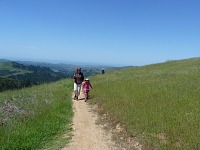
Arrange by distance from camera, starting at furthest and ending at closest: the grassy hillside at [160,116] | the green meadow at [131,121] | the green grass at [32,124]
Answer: the green grass at [32,124], the green meadow at [131,121], the grassy hillside at [160,116]

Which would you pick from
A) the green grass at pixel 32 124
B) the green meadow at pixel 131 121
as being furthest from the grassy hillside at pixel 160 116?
the green grass at pixel 32 124

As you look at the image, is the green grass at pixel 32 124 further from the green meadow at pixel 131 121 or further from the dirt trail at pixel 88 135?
the dirt trail at pixel 88 135

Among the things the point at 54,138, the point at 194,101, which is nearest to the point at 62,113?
the point at 54,138

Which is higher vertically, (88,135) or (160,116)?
(160,116)

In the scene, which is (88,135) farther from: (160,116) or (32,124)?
(160,116)

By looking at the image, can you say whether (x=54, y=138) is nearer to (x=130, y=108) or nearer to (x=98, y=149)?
(x=98, y=149)

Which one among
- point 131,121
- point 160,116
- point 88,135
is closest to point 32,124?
point 88,135

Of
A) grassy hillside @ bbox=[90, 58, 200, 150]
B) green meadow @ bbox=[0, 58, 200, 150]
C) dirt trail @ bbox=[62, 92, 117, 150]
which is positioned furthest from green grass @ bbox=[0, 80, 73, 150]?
grassy hillside @ bbox=[90, 58, 200, 150]

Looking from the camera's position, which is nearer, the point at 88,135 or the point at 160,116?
the point at 88,135

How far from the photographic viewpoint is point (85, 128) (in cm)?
1321

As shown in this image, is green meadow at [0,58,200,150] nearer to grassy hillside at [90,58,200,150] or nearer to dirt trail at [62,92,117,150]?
grassy hillside at [90,58,200,150]

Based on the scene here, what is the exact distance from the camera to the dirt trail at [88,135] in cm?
1056

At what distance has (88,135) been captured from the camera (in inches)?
471

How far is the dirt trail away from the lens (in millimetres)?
10562
